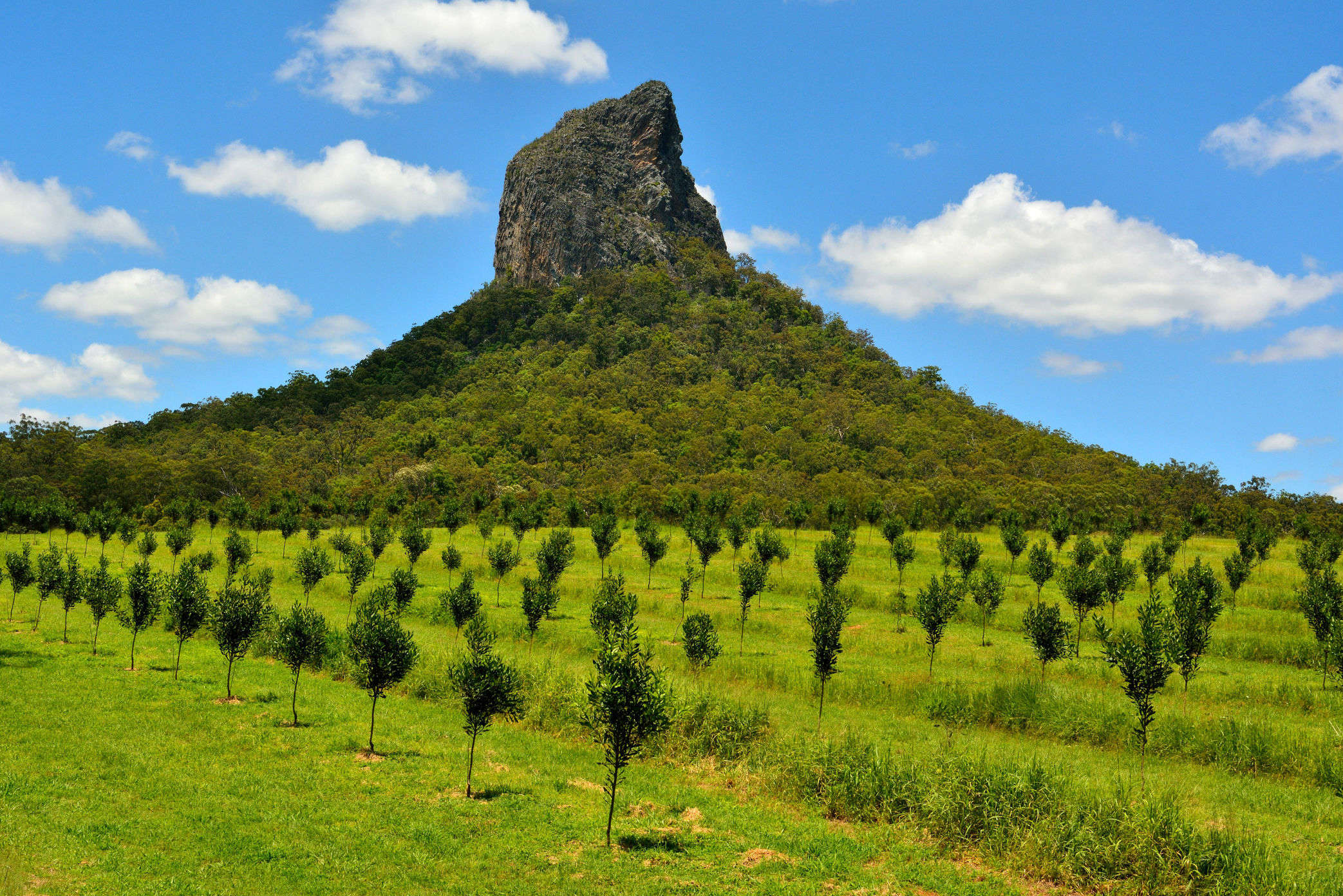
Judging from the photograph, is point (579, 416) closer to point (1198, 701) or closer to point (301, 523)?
point (301, 523)

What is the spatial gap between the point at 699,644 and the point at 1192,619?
70.4ft

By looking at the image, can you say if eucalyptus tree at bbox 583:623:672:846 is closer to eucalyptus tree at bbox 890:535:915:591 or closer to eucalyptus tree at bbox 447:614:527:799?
eucalyptus tree at bbox 447:614:527:799

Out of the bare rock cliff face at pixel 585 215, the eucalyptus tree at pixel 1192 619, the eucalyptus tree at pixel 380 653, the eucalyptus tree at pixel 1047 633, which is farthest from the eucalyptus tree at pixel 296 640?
the bare rock cliff face at pixel 585 215

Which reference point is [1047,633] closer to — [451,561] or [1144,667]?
[1144,667]

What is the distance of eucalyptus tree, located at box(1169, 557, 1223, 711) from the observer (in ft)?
98.0

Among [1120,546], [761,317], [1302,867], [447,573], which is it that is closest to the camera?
[1302,867]

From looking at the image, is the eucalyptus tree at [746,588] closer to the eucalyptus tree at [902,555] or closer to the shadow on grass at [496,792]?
the eucalyptus tree at [902,555]

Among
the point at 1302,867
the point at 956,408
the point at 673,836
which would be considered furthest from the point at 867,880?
the point at 956,408

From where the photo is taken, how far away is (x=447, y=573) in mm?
62531

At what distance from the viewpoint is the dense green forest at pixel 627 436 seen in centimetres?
9125

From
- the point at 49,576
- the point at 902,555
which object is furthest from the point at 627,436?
the point at 49,576

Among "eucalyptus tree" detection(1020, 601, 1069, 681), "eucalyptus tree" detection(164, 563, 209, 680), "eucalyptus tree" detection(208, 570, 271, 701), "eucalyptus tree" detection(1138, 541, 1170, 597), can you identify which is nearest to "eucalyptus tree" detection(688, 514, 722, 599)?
"eucalyptus tree" detection(1020, 601, 1069, 681)

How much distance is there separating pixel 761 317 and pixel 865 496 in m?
82.7

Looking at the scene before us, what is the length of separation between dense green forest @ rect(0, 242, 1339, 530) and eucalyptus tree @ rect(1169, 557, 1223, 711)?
31464 millimetres
